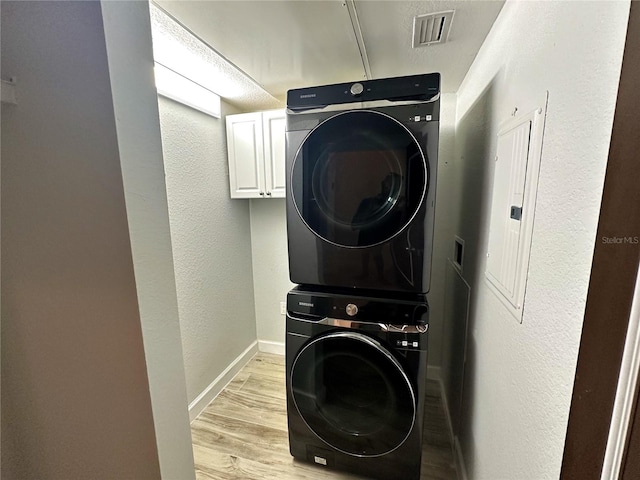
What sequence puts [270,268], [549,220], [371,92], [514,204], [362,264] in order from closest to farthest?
[549,220] → [514,204] → [371,92] → [362,264] → [270,268]

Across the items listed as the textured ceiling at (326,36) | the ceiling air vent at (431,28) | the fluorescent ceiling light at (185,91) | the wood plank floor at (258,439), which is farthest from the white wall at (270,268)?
the ceiling air vent at (431,28)

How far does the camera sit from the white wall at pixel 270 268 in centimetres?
240

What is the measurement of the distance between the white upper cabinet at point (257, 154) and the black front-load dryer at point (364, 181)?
72cm

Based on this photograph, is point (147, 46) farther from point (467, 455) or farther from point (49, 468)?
point (467, 455)

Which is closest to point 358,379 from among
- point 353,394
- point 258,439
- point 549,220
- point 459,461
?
point 353,394

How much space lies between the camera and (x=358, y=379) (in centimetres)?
130

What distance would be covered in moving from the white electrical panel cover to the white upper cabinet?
1404 mm

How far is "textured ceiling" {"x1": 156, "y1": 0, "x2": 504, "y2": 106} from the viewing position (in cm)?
107

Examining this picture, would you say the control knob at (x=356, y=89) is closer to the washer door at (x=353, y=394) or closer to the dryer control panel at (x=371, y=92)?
the dryer control panel at (x=371, y=92)

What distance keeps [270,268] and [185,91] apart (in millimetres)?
1465

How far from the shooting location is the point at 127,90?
65 cm

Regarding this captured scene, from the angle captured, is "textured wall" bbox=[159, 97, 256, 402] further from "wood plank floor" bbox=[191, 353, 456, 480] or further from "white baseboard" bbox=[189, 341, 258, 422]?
"wood plank floor" bbox=[191, 353, 456, 480]

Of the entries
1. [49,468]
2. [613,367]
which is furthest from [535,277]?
[49,468]

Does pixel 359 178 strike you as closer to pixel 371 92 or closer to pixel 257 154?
pixel 371 92
